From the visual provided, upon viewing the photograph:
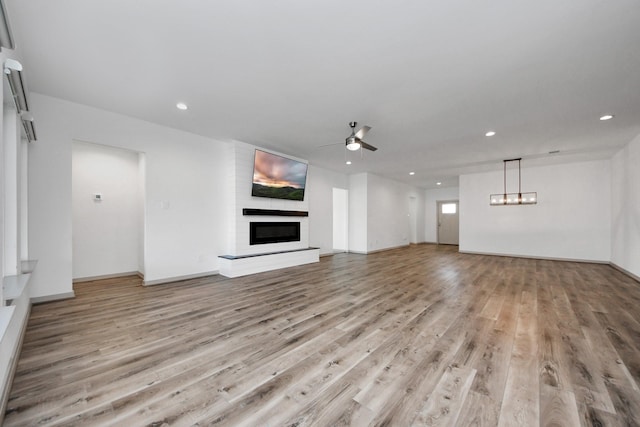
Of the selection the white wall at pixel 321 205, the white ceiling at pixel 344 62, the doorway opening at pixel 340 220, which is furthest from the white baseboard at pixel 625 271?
the white wall at pixel 321 205

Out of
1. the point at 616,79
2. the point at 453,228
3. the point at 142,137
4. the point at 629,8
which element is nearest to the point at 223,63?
the point at 142,137

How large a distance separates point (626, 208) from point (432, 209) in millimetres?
6885

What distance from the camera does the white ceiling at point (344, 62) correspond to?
203 cm

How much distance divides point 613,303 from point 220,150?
716 centimetres

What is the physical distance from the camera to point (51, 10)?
6.69 ft

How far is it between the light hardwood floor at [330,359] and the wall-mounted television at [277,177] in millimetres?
2500

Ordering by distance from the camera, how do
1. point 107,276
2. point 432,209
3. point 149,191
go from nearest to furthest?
point 149,191 < point 107,276 < point 432,209

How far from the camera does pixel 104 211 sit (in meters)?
5.07

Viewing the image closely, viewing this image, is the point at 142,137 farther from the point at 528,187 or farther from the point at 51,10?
the point at 528,187

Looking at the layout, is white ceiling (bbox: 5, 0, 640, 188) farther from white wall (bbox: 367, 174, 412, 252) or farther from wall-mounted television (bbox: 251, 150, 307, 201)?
white wall (bbox: 367, 174, 412, 252)

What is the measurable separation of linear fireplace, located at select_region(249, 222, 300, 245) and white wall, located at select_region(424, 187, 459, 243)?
8.11m

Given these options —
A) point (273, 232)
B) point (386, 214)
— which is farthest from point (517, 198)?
point (273, 232)

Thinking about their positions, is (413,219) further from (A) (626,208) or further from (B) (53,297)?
(B) (53,297)

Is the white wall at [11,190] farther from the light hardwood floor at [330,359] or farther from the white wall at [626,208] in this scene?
the white wall at [626,208]
